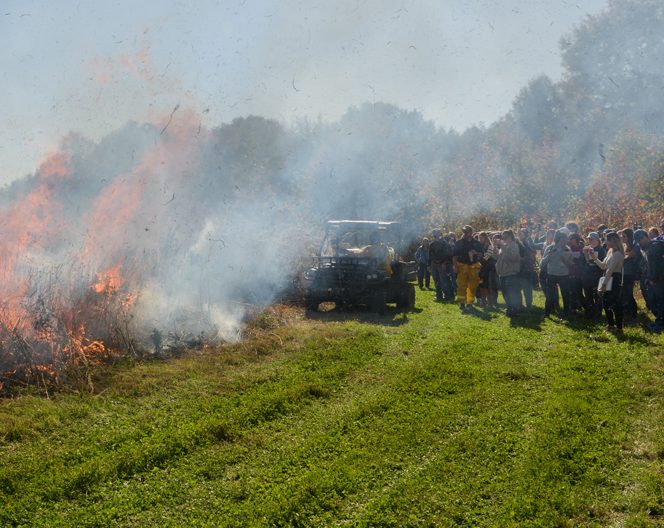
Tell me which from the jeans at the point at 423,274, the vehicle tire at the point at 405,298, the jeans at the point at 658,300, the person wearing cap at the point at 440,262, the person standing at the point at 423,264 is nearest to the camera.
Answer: the jeans at the point at 658,300

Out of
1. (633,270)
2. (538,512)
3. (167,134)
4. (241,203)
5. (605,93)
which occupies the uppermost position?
(605,93)

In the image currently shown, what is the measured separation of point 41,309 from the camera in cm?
990

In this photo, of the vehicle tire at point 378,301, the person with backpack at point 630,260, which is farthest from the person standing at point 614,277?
the vehicle tire at point 378,301

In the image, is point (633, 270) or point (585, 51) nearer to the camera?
point (633, 270)

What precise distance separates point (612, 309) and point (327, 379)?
6.29 meters

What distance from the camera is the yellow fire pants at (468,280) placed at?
1711 centimetres

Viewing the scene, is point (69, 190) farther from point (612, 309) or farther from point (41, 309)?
point (612, 309)

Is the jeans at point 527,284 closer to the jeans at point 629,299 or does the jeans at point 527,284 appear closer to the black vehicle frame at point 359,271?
the jeans at point 629,299

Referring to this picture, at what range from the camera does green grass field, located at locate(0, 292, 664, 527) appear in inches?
223

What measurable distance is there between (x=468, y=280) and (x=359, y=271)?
10.6 ft

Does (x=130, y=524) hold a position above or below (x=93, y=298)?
below

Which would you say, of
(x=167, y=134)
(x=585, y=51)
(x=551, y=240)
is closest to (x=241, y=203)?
(x=167, y=134)

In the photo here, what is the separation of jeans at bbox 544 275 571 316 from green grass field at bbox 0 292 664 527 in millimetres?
3149

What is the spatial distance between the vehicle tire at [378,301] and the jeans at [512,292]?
3.05 m
